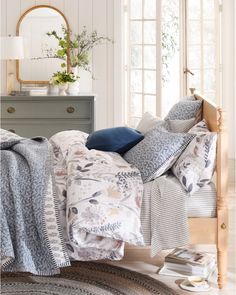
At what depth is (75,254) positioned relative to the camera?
3.42 m

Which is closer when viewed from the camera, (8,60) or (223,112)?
(223,112)

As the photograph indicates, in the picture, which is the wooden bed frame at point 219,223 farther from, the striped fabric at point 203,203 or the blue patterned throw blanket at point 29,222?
the blue patterned throw blanket at point 29,222

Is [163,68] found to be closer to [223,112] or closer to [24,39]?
[24,39]

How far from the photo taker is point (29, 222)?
3.43 m

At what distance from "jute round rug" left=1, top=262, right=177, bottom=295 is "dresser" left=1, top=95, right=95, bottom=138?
2.38m

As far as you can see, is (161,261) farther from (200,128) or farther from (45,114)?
(45,114)

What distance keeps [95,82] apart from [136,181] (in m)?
3.17

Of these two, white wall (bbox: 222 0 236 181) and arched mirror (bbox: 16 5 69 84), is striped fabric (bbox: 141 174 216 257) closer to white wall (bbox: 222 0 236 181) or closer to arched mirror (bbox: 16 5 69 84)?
white wall (bbox: 222 0 236 181)

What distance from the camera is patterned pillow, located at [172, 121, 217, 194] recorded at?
142 inches

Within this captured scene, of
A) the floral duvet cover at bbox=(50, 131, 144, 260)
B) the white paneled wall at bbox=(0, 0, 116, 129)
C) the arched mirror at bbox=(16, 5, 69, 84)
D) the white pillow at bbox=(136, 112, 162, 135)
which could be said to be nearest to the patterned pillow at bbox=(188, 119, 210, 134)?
the floral duvet cover at bbox=(50, 131, 144, 260)

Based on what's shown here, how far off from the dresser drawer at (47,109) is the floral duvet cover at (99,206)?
2.42 metres

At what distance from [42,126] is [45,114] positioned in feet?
0.37

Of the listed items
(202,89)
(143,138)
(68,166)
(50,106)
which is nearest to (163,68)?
(202,89)

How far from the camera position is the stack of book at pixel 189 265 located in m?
3.78
